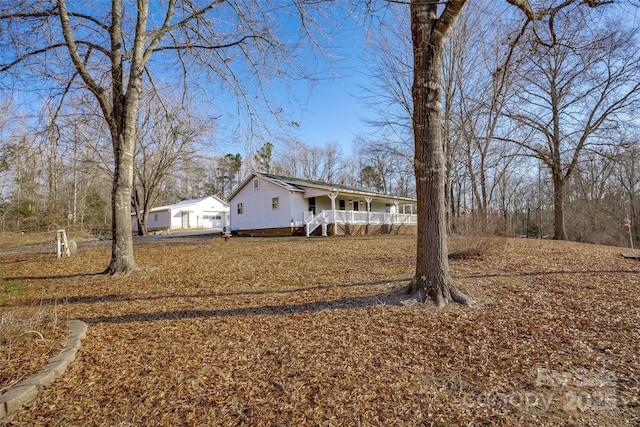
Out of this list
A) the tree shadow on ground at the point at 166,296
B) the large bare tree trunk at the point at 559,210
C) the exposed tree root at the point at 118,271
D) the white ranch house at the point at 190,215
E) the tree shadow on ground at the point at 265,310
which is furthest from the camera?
the white ranch house at the point at 190,215

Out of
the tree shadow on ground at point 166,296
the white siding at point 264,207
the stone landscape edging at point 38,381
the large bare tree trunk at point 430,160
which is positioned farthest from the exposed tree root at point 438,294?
the white siding at point 264,207

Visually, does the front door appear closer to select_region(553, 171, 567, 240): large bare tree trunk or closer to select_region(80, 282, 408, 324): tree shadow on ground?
select_region(80, 282, 408, 324): tree shadow on ground

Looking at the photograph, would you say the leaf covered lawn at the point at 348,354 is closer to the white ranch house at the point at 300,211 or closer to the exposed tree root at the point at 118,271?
the exposed tree root at the point at 118,271

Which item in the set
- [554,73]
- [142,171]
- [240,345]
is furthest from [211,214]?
[240,345]

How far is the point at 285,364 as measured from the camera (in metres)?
2.69

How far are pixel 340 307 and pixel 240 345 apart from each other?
1463 mm

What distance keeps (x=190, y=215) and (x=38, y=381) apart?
34.1m

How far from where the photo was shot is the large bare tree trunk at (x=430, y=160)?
4.09 meters

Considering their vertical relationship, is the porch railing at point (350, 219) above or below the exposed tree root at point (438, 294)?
above

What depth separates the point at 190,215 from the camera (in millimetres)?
34094

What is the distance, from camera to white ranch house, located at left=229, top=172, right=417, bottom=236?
61.3 ft

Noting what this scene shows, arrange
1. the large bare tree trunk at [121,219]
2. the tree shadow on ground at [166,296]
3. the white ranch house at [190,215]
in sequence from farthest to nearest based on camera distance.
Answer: the white ranch house at [190,215]
the large bare tree trunk at [121,219]
the tree shadow on ground at [166,296]

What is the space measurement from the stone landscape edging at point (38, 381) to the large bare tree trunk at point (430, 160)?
3856 millimetres

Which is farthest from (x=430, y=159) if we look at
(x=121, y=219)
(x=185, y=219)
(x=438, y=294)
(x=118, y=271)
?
(x=185, y=219)
